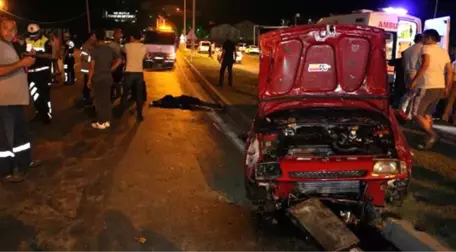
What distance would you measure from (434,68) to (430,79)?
0.18m

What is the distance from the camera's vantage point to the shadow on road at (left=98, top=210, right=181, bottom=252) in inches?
167

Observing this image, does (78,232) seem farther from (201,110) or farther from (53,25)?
(53,25)

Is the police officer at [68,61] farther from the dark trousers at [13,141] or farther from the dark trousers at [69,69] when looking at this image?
the dark trousers at [13,141]

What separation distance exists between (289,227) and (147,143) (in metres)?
4.12

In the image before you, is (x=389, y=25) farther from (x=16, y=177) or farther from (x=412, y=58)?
(x=16, y=177)

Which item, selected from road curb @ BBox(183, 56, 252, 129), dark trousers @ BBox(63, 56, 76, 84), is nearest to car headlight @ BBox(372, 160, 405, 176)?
road curb @ BBox(183, 56, 252, 129)

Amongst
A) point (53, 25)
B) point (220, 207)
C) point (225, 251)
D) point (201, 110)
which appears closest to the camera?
point (225, 251)

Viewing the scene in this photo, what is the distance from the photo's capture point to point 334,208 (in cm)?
508

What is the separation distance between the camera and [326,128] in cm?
522

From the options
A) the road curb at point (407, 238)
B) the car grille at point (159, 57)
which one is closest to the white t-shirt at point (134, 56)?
the road curb at point (407, 238)

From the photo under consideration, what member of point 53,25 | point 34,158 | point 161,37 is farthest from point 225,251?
point 53,25

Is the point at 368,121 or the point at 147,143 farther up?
the point at 368,121

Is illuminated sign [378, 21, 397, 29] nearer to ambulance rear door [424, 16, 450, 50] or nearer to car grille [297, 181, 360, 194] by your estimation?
ambulance rear door [424, 16, 450, 50]

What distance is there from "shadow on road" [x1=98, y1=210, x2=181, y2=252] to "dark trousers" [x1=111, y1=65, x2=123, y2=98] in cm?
828
